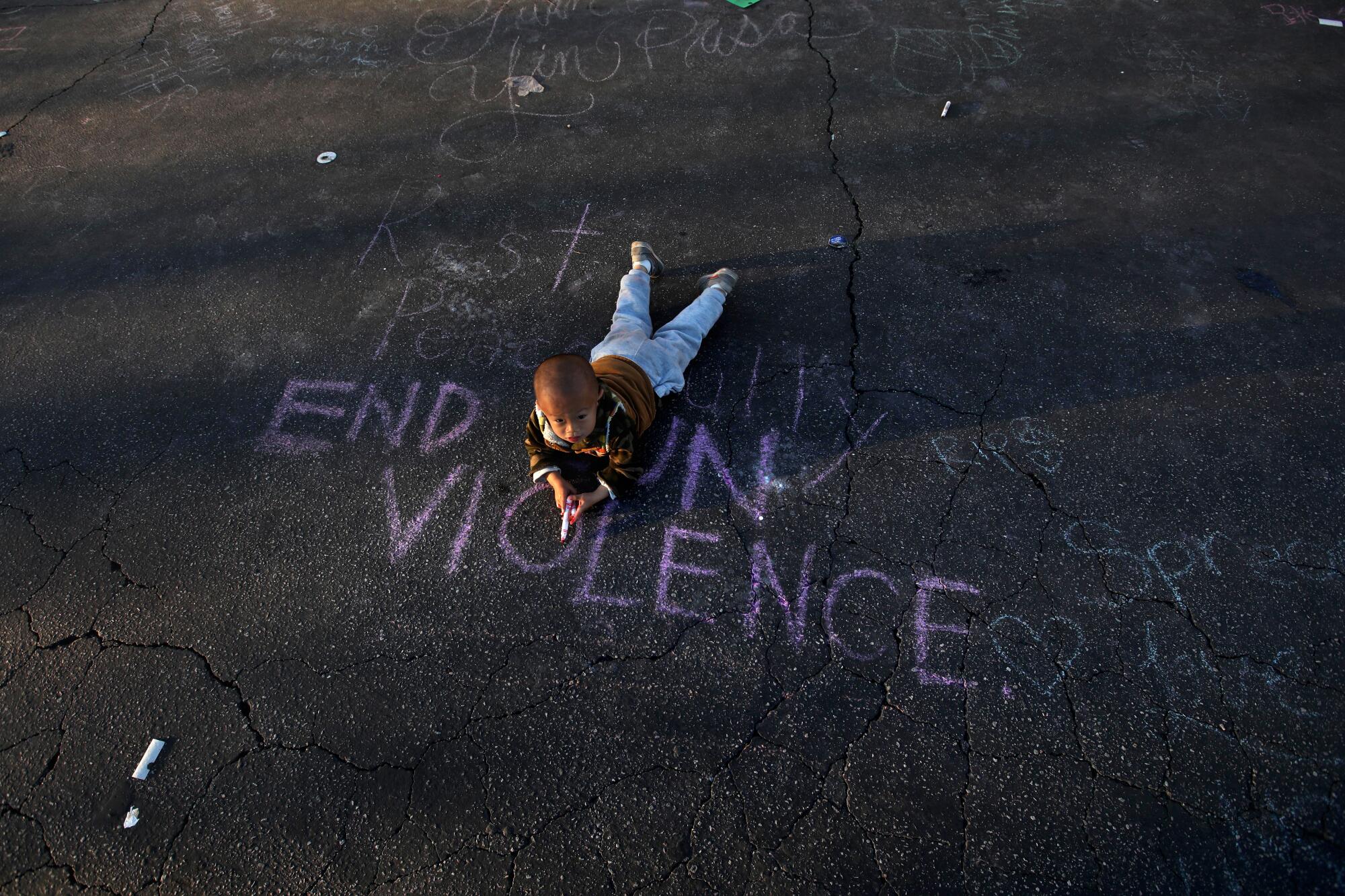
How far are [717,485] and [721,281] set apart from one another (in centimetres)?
113

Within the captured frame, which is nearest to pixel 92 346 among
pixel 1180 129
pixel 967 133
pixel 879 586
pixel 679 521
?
pixel 679 521

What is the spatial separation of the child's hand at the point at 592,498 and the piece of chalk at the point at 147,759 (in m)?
1.77

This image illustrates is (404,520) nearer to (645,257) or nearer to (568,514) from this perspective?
(568,514)

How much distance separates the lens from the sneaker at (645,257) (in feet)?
11.7

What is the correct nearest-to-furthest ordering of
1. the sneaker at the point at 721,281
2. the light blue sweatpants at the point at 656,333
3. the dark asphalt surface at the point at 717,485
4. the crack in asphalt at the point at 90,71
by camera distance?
the dark asphalt surface at the point at 717,485, the light blue sweatpants at the point at 656,333, the sneaker at the point at 721,281, the crack in asphalt at the point at 90,71

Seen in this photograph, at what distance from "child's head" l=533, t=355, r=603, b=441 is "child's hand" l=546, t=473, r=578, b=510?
1.01ft

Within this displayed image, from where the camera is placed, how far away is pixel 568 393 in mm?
2559

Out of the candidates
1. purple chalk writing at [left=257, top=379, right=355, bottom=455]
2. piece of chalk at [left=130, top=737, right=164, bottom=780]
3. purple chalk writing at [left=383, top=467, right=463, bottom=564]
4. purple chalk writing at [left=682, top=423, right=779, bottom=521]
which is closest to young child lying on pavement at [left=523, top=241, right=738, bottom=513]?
purple chalk writing at [left=682, top=423, right=779, bottom=521]

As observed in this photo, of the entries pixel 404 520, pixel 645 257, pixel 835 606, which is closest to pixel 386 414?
pixel 404 520

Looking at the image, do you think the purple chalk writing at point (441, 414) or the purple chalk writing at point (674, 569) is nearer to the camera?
the purple chalk writing at point (674, 569)

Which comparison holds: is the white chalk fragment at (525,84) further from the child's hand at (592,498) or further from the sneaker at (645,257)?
the child's hand at (592,498)

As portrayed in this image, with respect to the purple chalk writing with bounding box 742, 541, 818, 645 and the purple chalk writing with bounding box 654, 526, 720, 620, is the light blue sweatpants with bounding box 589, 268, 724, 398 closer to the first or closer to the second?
the purple chalk writing with bounding box 654, 526, 720, 620

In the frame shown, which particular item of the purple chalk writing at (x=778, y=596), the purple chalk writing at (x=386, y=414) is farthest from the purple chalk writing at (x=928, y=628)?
the purple chalk writing at (x=386, y=414)

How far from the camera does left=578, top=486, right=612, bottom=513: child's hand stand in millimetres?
2881
